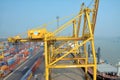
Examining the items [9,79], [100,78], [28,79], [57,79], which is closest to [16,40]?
[28,79]

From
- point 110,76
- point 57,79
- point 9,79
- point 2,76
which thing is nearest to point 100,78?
point 110,76

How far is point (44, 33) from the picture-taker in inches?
1117

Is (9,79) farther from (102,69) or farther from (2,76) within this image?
(102,69)

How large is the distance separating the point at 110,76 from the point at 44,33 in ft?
53.6

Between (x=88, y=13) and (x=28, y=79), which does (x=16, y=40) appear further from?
(x=88, y=13)

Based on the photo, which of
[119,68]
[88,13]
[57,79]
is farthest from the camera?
[119,68]

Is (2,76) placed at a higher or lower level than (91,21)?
lower

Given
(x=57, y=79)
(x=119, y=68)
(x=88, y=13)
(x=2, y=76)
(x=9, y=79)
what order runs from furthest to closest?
(x=2, y=76)
(x=9, y=79)
(x=119, y=68)
(x=57, y=79)
(x=88, y=13)

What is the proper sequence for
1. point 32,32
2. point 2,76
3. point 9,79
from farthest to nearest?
1. point 2,76
2. point 9,79
3. point 32,32

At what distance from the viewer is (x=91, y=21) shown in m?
31.4

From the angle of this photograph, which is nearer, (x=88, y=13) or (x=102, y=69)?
(x=88, y=13)

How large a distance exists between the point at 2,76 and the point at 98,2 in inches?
1008

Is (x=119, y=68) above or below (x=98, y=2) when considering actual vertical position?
below

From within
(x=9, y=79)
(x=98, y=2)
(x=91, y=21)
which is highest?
(x=98, y=2)
